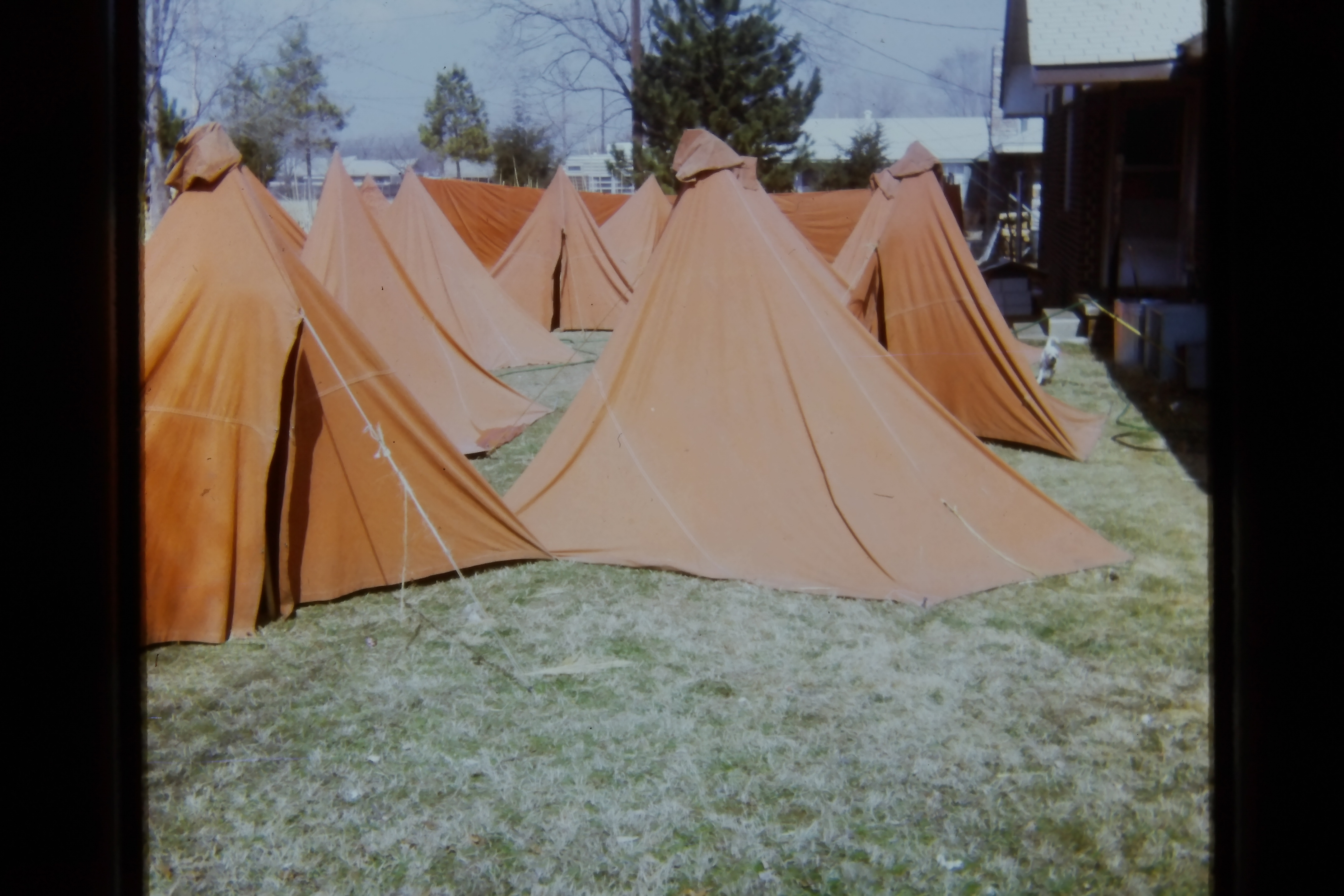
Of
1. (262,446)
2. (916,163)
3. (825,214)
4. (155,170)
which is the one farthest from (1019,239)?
(262,446)

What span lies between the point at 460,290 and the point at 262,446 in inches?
309

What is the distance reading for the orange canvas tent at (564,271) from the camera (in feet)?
51.5

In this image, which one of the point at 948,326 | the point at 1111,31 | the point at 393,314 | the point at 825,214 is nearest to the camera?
the point at 948,326

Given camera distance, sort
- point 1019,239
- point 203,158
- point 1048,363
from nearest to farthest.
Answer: point 203,158 < point 1048,363 < point 1019,239

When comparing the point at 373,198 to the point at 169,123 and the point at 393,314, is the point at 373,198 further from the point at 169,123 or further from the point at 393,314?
the point at 169,123

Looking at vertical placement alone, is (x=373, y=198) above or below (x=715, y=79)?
below

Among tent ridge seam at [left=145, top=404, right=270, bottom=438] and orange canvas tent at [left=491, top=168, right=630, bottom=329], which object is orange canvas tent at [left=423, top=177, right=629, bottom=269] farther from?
tent ridge seam at [left=145, top=404, right=270, bottom=438]

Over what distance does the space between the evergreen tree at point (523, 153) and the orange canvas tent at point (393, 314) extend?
26133 mm

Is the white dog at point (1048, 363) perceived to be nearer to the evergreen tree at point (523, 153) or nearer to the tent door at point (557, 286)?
the tent door at point (557, 286)

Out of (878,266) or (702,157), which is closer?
(702,157)

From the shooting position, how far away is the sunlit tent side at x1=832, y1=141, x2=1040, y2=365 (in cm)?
798

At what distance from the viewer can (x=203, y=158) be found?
4852mm

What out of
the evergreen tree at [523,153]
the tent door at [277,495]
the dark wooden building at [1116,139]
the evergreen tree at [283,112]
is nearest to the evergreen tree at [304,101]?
the evergreen tree at [283,112]

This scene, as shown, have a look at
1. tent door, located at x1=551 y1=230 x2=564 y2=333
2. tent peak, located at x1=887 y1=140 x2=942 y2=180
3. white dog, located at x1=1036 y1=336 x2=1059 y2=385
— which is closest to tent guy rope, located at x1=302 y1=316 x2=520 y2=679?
tent peak, located at x1=887 y1=140 x2=942 y2=180
